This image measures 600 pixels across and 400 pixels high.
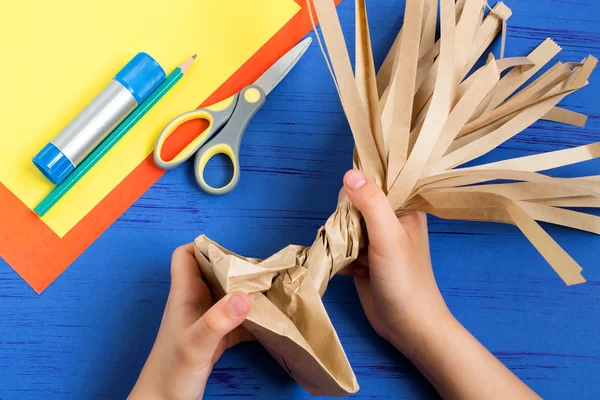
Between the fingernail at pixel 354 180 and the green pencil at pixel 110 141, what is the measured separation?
234mm

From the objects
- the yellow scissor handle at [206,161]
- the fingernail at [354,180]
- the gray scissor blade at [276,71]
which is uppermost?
the gray scissor blade at [276,71]

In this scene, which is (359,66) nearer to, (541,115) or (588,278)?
(541,115)

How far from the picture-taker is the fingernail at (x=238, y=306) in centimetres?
37

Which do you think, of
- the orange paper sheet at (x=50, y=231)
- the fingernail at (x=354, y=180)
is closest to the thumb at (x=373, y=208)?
the fingernail at (x=354, y=180)

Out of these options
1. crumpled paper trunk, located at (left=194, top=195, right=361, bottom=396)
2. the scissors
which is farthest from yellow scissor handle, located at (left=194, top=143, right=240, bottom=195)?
crumpled paper trunk, located at (left=194, top=195, right=361, bottom=396)

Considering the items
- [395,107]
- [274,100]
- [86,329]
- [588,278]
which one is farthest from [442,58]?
[86,329]

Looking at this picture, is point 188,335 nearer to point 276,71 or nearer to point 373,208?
point 373,208

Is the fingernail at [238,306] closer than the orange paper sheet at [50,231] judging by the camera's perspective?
Yes

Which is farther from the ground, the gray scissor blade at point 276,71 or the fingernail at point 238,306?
the gray scissor blade at point 276,71

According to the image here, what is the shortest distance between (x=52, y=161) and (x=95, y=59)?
0.13 m

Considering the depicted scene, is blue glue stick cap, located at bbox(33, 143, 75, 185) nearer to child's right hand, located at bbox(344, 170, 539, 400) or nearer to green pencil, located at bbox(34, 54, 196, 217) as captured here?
green pencil, located at bbox(34, 54, 196, 217)

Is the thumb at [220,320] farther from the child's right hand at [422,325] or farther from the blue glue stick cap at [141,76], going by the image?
the blue glue stick cap at [141,76]

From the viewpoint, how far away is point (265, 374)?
526 mm

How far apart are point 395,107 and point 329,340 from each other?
0.70 feet
